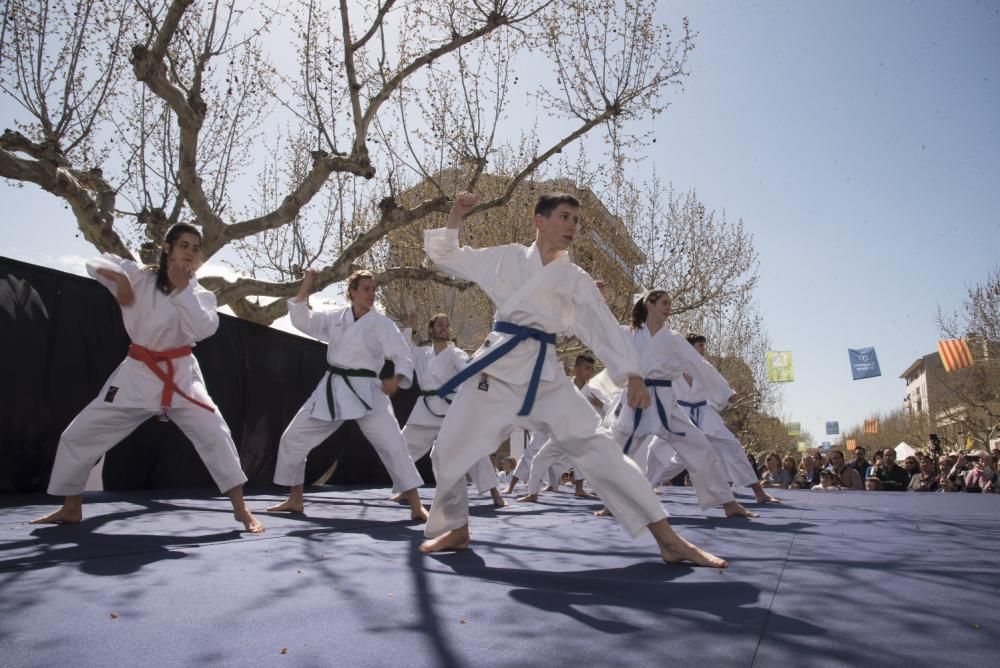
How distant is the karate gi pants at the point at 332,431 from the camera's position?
555 cm

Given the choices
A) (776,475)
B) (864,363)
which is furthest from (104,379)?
(864,363)

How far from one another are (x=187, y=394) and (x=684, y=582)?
2.85 metres

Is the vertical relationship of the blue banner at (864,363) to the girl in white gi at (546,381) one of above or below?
above

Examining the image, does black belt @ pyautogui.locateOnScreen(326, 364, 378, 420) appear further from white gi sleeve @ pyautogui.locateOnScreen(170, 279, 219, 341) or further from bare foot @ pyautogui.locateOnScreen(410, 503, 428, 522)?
white gi sleeve @ pyautogui.locateOnScreen(170, 279, 219, 341)

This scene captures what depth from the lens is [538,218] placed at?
3592 mm

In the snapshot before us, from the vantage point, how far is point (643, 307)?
595 cm

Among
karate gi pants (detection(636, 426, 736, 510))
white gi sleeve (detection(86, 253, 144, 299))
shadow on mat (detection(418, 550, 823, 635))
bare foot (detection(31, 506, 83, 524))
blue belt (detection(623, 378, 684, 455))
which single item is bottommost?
shadow on mat (detection(418, 550, 823, 635))

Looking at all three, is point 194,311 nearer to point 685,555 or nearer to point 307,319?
point 307,319

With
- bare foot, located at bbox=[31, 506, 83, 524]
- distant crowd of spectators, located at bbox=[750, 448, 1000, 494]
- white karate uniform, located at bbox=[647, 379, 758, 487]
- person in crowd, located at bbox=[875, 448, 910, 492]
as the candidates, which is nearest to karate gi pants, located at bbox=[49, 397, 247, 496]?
bare foot, located at bbox=[31, 506, 83, 524]

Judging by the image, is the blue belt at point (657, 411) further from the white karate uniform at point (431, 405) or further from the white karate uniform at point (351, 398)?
the white karate uniform at point (431, 405)

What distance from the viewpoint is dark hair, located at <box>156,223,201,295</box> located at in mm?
4180

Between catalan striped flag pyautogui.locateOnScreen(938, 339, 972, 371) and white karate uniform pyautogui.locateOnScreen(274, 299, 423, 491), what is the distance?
2674cm

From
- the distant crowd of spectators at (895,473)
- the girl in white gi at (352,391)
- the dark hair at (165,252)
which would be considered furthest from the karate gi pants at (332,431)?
the distant crowd of spectators at (895,473)

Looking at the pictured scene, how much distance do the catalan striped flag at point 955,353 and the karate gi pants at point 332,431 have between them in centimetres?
2673
